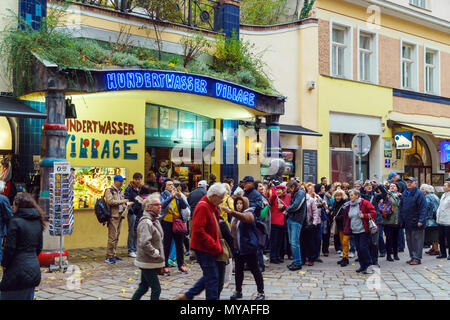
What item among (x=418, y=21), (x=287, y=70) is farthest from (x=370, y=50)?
(x=287, y=70)

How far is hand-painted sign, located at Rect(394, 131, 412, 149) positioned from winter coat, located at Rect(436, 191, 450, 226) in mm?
7986

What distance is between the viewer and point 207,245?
6.04m

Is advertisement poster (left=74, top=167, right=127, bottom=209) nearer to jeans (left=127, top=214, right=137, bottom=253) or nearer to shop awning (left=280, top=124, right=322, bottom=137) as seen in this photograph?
jeans (left=127, top=214, right=137, bottom=253)

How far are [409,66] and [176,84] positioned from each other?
43.4 feet

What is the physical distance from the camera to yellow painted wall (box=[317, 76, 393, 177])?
16984 millimetres

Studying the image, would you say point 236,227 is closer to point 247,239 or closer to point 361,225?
point 247,239

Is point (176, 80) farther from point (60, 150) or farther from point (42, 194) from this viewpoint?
point (42, 194)

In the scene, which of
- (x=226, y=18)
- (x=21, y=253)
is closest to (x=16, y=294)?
(x=21, y=253)

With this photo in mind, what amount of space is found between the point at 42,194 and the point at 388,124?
13.8 m

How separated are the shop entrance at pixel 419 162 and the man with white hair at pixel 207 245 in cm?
1577

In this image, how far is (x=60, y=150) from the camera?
9.40m

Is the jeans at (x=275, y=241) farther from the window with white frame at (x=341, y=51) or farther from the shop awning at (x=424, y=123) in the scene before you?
the shop awning at (x=424, y=123)

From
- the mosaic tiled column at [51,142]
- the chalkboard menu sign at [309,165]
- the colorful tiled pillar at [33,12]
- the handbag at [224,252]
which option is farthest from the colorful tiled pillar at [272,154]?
the handbag at [224,252]
